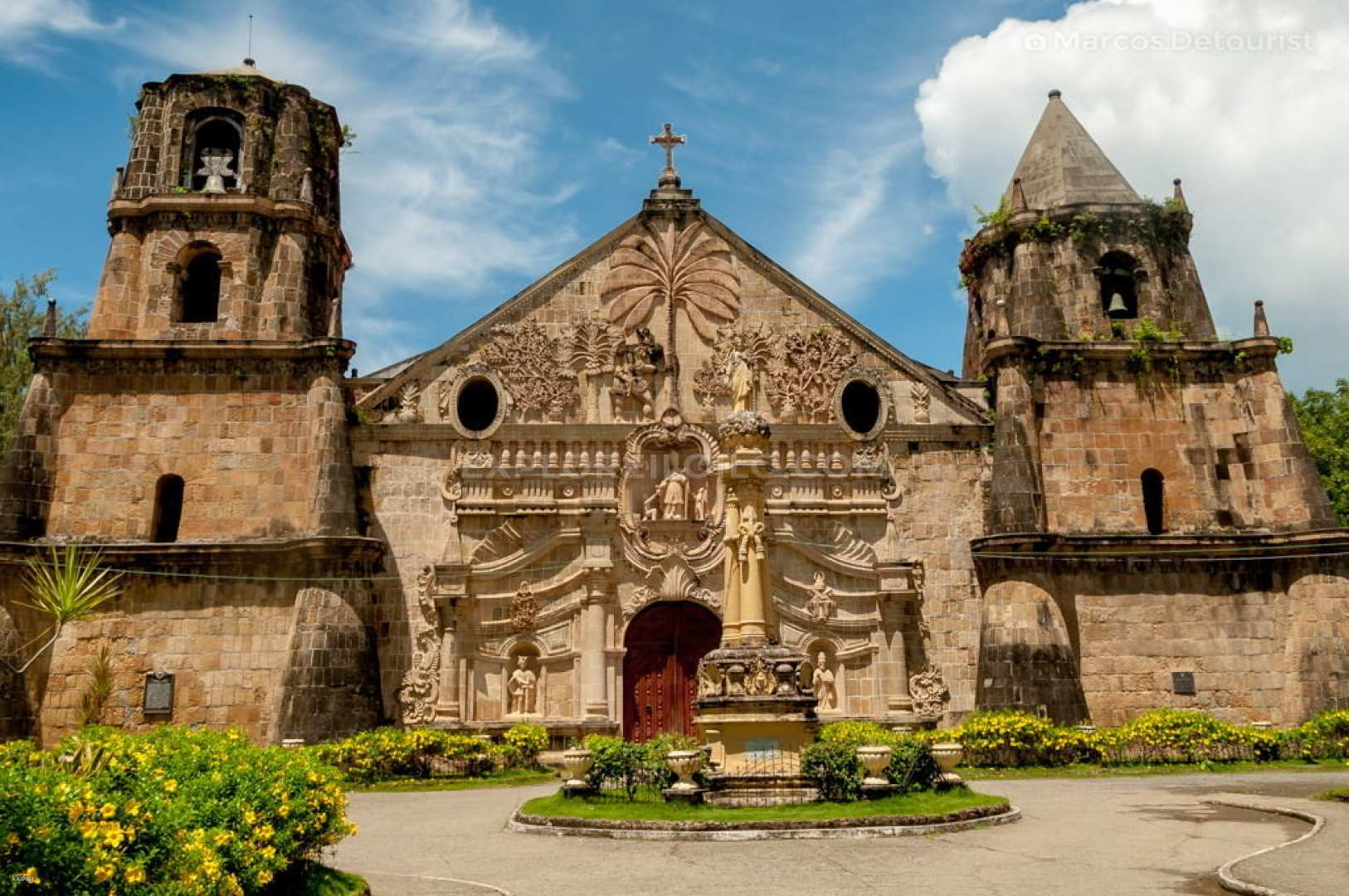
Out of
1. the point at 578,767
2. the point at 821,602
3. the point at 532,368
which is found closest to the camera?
the point at 578,767

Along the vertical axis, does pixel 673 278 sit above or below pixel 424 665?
above

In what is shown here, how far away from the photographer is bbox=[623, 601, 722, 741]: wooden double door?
2088cm

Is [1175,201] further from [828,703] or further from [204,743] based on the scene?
[204,743]

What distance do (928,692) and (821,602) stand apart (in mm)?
2562

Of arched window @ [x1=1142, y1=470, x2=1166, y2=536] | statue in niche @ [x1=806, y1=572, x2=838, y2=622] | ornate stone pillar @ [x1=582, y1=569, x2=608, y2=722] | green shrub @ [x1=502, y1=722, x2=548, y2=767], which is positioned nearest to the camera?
green shrub @ [x1=502, y1=722, x2=548, y2=767]

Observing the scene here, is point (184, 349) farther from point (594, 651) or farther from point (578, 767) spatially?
point (578, 767)

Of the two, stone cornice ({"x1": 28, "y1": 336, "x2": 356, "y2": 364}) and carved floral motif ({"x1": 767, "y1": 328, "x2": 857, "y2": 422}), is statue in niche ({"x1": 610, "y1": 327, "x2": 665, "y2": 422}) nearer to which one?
carved floral motif ({"x1": 767, "y1": 328, "x2": 857, "y2": 422})

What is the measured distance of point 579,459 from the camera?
21.7 metres

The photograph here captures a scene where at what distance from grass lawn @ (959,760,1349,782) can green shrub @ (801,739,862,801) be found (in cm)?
582

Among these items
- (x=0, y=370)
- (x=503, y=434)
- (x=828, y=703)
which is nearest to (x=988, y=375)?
(x=828, y=703)

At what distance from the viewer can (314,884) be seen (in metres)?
7.89

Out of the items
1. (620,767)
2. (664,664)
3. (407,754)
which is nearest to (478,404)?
(664,664)

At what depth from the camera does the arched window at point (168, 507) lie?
68.8 feet

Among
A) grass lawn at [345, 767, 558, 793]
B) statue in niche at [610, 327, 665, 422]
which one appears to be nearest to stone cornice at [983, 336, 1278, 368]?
statue in niche at [610, 327, 665, 422]
